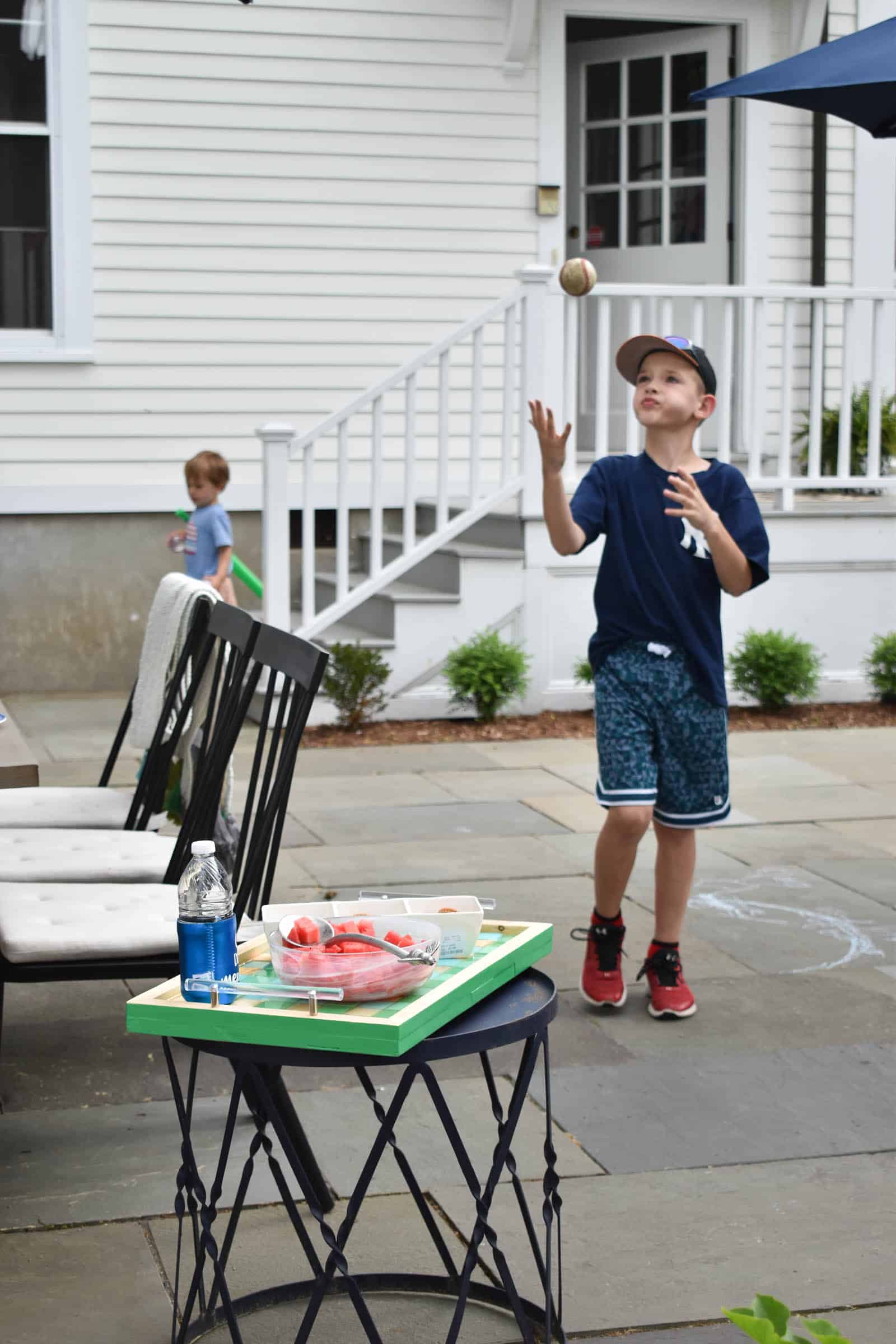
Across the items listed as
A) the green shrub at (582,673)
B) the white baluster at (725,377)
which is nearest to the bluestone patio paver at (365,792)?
the green shrub at (582,673)

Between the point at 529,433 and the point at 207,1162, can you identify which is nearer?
the point at 207,1162

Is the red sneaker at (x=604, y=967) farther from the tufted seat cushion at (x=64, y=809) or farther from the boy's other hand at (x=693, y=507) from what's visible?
the tufted seat cushion at (x=64, y=809)

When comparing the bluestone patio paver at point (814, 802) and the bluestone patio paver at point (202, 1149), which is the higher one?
the bluestone patio paver at point (814, 802)

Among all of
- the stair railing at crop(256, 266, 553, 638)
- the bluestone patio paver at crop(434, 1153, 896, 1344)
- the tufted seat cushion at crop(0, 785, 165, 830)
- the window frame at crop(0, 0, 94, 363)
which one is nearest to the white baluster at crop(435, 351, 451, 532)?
the stair railing at crop(256, 266, 553, 638)

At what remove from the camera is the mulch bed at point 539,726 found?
821 cm

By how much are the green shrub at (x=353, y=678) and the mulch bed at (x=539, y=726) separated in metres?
0.15

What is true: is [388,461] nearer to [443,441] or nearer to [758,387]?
[443,441]

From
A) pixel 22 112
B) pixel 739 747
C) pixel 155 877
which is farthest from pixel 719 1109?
pixel 22 112

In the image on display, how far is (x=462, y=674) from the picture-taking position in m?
8.34

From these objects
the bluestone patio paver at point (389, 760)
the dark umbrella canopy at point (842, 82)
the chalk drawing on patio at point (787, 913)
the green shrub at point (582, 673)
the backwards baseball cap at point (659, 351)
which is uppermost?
the dark umbrella canopy at point (842, 82)

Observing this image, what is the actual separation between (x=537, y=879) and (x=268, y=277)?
17.6ft

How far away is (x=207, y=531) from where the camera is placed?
8055 mm

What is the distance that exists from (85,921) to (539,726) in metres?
5.37

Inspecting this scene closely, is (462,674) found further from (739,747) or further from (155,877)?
(155,877)
